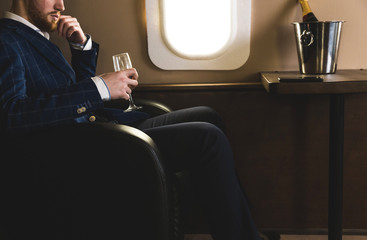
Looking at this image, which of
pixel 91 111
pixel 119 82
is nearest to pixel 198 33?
pixel 119 82

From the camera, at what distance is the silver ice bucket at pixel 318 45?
1795 millimetres

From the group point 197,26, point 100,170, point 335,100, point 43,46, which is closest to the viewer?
point 100,170

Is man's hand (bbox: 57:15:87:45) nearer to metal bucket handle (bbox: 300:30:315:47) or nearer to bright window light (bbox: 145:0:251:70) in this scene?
bright window light (bbox: 145:0:251:70)

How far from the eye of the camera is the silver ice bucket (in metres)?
1.79

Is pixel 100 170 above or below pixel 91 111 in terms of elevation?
below

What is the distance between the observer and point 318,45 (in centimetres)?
182

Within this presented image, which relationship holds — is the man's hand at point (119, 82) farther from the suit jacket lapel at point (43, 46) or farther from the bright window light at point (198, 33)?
the bright window light at point (198, 33)

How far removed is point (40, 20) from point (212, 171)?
947mm

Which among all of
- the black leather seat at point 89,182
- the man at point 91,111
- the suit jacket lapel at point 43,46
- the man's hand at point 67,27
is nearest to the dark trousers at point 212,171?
the man at point 91,111

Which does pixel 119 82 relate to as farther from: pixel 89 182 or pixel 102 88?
pixel 89 182

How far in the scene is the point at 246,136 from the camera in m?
2.21

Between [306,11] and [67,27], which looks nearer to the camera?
[67,27]

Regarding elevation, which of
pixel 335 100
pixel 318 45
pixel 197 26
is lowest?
pixel 335 100

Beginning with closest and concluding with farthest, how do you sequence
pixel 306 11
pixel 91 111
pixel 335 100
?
pixel 91 111 < pixel 335 100 < pixel 306 11
